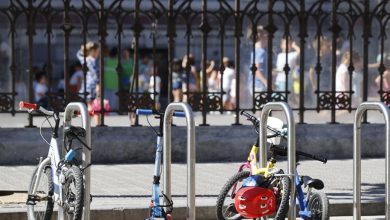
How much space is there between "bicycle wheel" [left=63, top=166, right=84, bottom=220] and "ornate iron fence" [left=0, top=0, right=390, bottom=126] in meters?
5.04

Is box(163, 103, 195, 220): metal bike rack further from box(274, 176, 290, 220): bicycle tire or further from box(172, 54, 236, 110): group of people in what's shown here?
box(172, 54, 236, 110): group of people

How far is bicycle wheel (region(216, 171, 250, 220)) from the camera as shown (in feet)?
30.9

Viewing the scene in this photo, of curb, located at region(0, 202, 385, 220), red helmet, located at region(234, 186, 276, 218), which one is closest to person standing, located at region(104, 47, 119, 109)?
curb, located at region(0, 202, 385, 220)

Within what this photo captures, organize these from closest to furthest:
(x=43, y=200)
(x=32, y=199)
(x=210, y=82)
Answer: (x=43, y=200) < (x=32, y=199) < (x=210, y=82)

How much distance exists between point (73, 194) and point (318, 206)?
1.85 meters

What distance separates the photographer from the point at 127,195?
10828 mm

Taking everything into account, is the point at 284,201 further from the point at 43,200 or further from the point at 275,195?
the point at 43,200

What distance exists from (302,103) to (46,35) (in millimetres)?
3251

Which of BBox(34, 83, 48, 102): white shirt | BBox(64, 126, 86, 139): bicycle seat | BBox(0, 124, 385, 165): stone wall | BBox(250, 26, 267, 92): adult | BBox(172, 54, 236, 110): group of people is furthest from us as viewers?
BBox(34, 83, 48, 102): white shirt

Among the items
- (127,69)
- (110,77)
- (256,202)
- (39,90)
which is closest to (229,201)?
(256,202)

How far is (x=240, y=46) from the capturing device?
14391mm

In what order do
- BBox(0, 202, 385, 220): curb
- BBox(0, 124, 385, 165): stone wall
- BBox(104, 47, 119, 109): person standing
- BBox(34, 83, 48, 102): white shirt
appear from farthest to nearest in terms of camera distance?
BBox(34, 83, 48, 102): white shirt < BBox(104, 47, 119, 109): person standing < BBox(0, 124, 385, 165): stone wall < BBox(0, 202, 385, 220): curb

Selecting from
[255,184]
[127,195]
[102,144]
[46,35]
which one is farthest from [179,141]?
[255,184]

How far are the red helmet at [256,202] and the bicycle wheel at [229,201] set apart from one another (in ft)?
2.71
